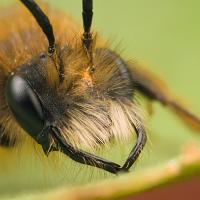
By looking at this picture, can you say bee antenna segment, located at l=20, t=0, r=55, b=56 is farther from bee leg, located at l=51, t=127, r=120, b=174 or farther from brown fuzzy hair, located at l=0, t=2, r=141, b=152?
bee leg, located at l=51, t=127, r=120, b=174

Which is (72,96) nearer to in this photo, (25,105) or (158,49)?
(25,105)

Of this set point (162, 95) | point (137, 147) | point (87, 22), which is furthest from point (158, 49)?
point (137, 147)

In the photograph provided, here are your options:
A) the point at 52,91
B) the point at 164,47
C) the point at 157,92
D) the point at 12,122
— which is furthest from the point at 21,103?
the point at 164,47

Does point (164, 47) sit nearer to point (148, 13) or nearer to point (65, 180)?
point (148, 13)

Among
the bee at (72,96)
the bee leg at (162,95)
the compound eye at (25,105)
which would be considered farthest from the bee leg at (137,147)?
the bee leg at (162,95)

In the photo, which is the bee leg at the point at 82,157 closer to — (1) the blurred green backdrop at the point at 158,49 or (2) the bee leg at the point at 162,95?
(1) the blurred green backdrop at the point at 158,49
